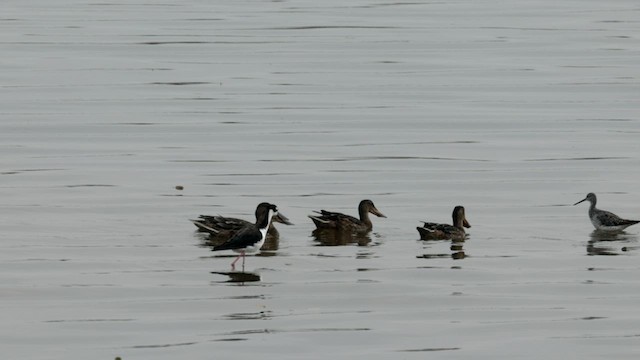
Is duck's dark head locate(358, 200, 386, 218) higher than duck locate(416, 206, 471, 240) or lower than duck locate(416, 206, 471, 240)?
higher

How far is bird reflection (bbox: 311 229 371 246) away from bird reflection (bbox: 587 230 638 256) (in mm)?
2574

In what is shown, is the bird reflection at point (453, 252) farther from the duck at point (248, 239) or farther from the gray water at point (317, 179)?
the duck at point (248, 239)

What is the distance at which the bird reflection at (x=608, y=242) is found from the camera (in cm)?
1925

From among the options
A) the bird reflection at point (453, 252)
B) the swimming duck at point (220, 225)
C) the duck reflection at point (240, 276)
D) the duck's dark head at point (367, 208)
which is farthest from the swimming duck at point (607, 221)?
the duck reflection at point (240, 276)

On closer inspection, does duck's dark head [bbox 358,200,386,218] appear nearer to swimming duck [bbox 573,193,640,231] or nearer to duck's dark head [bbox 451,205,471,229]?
duck's dark head [bbox 451,205,471,229]

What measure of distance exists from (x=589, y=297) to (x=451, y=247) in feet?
9.81

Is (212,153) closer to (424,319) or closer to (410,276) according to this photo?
(410,276)

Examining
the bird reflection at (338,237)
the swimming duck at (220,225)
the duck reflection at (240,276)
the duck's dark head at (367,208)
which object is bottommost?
the duck reflection at (240,276)

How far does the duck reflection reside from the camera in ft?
56.2

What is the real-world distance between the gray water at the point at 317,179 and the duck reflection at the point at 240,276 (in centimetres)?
5

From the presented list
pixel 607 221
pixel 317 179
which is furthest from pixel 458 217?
pixel 317 179

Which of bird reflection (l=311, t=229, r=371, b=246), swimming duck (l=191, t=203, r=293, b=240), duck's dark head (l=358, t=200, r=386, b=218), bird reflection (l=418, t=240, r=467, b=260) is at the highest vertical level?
duck's dark head (l=358, t=200, r=386, b=218)

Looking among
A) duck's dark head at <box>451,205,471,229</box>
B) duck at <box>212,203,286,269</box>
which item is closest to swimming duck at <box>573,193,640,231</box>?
duck's dark head at <box>451,205,471,229</box>

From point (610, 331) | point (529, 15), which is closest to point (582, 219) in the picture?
point (610, 331)
